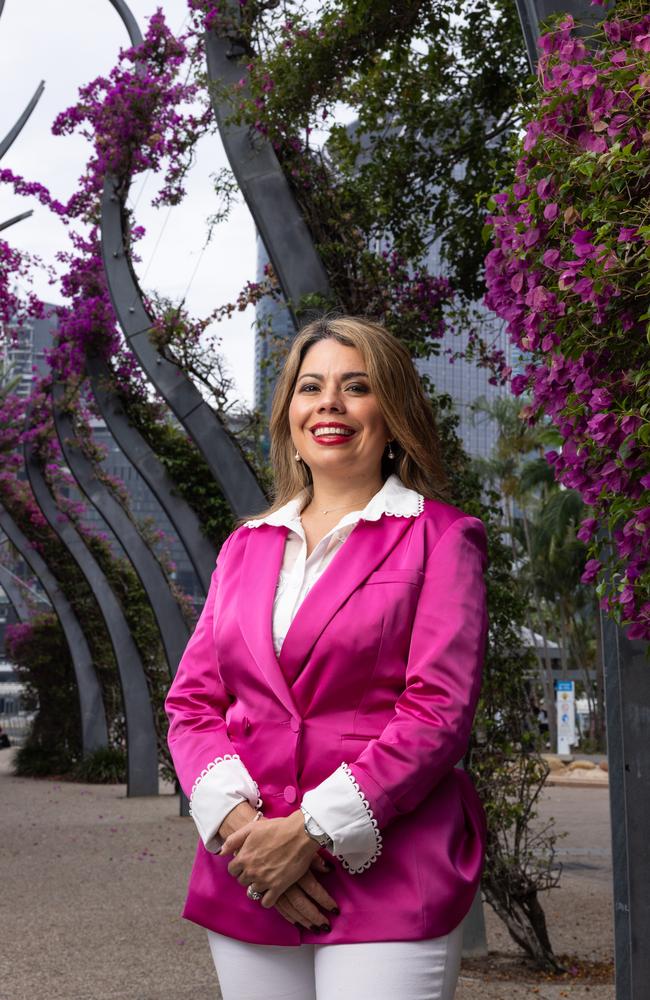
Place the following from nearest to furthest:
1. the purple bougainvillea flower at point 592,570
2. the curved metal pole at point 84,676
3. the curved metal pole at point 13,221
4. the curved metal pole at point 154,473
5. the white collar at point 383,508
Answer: the white collar at point 383,508 < the purple bougainvillea flower at point 592,570 < the curved metal pole at point 13,221 < the curved metal pole at point 154,473 < the curved metal pole at point 84,676

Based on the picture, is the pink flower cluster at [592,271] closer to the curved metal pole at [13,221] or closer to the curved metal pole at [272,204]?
the curved metal pole at [272,204]

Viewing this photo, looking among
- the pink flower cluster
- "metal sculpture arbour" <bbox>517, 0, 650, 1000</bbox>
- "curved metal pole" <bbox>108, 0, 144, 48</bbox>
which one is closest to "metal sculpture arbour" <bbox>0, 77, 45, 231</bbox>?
"curved metal pole" <bbox>108, 0, 144, 48</bbox>

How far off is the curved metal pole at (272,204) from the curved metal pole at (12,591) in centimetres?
1990

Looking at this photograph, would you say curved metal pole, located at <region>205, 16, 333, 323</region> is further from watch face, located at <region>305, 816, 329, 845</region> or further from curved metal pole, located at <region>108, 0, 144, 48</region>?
curved metal pole, located at <region>108, 0, 144, 48</region>

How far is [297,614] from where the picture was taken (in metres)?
2.07

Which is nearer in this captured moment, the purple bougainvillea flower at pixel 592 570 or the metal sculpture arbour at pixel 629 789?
the purple bougainvillea flower at pixel 592 570

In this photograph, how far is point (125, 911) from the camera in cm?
762

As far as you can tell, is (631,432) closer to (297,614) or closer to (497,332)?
(297,614)

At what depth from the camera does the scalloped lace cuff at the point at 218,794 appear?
1.95m

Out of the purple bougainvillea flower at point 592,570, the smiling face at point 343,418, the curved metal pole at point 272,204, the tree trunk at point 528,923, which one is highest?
the curved metal pole at point 272,204

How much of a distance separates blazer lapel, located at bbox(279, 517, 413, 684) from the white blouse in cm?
4

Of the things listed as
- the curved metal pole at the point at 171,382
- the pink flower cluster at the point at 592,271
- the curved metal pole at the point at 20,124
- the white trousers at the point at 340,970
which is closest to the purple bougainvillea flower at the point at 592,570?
the pink flower cluster at the point at 592,271

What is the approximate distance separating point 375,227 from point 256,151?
75 centimetres

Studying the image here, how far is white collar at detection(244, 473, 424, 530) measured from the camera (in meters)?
2.17
